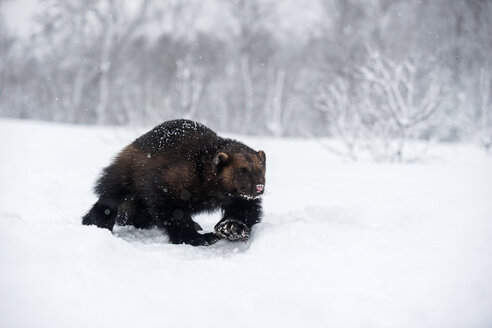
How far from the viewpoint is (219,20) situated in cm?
2256

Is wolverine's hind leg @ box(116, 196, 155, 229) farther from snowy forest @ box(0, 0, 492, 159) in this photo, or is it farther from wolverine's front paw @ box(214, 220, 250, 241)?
snowy forest @ box(0, 0, 492, 159)

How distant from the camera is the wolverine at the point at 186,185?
121 inches

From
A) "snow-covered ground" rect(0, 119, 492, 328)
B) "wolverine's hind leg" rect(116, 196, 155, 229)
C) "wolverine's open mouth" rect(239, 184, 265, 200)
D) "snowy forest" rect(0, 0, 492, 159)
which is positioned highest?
"snowy forest" rect(0, 0, 492, 159)

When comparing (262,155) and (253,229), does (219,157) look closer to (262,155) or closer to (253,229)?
(262,155)

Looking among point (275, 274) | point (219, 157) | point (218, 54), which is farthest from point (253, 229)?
point (218, 54)

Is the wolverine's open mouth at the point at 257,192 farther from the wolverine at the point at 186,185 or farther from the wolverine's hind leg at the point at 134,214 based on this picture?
the wolverine's hind leg at the point at 134,214

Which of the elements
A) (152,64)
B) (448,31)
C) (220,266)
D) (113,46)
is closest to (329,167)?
(220,266)

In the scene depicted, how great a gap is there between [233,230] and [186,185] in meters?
0.50

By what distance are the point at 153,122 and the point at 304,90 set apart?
13791mm

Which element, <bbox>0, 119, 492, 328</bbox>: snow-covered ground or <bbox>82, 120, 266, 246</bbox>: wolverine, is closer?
<bbox>0, 119, 492, 328</bbox>: snow-covered ground

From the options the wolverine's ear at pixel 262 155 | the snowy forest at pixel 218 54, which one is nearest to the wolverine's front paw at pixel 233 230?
the wolverine's ear at pixel 262 155

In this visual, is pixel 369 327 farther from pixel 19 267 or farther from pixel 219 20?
pixel 219 20

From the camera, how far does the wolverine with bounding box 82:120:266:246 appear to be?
309cm

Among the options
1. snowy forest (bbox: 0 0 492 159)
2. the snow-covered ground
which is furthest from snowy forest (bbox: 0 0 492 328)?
snowy forest (bbox: 0 0 492 159)
